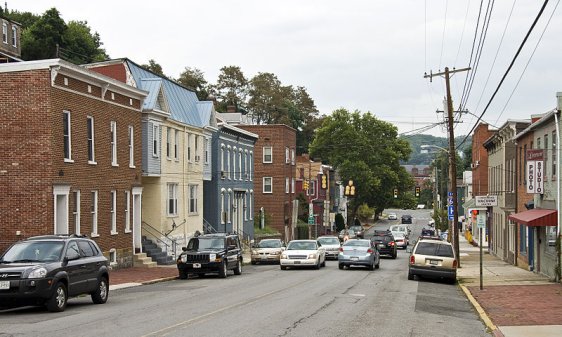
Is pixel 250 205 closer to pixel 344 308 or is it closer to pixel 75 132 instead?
pixel 75 132

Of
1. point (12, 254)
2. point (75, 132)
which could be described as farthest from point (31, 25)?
point (12, 254)

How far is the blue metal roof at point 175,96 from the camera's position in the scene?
40031 mm

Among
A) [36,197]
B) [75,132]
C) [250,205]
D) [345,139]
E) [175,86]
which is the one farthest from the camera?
[345,139]

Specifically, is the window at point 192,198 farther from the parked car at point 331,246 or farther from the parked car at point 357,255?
the parked car at point 357,255

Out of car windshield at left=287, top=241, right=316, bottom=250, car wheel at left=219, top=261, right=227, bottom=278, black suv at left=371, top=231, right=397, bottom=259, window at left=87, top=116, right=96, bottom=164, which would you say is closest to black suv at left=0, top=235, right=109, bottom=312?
car wheel at left=219, top=261, right=227, bottom=278

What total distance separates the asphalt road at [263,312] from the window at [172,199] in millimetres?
14752

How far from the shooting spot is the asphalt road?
14672 millimetres

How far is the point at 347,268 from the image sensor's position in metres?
38.4

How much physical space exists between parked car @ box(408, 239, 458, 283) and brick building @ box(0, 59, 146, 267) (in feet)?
43.1

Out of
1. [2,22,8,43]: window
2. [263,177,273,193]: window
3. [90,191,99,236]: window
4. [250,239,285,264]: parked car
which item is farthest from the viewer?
[263,177,273,193]: window

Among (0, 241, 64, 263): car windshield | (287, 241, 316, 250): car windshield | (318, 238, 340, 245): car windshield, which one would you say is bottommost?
A: (318, 238, 340, 245): car windshield

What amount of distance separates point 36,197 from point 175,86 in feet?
65.8

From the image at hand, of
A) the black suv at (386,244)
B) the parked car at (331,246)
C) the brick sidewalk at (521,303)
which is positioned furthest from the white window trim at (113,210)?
the black suv at (386,244)

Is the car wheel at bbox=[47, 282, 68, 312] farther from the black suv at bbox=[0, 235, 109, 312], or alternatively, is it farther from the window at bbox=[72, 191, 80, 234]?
Answer: the window at bbox=[72, 191, 80, 234]
